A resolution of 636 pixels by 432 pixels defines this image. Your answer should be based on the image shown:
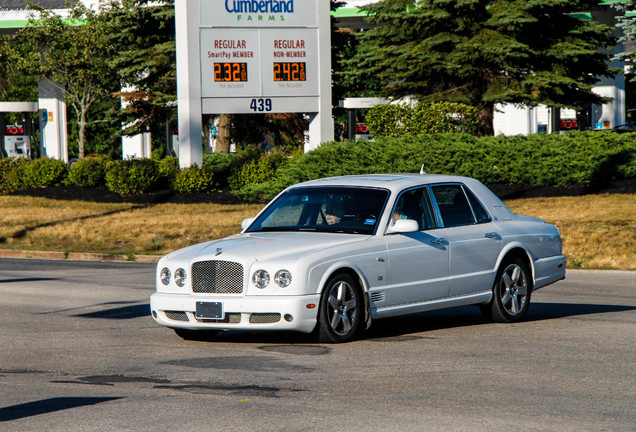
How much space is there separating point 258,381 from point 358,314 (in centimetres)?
206

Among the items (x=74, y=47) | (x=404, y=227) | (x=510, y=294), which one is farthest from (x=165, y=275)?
(x=74, y=47)

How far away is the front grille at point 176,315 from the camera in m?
9.60

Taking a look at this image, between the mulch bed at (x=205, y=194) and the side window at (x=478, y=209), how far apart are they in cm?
1490

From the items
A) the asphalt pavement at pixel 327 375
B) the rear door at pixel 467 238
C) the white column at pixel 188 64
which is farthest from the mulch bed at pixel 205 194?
the rear door at pixel 467 238

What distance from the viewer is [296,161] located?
94.7ft

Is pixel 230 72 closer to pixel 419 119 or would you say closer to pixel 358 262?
pixel 419 119

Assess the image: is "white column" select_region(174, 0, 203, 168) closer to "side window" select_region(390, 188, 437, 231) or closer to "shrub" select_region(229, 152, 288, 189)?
"shrub" select_region(229, 152, 288, 189)

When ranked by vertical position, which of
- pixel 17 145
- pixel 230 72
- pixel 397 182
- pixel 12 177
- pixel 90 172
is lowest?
pixel 397 182

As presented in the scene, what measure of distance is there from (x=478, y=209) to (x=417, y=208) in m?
0.96

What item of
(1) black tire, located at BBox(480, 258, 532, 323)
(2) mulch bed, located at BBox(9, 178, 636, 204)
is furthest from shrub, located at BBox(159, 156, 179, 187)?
(1) black tire, located at BBox(480, 258, 532, 323)

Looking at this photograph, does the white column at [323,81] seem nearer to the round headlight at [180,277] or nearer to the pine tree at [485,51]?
the pine tree at [485,51]

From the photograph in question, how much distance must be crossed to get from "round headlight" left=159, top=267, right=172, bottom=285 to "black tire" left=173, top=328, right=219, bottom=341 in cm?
63

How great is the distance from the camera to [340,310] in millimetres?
9523

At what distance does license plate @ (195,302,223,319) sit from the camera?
9.29 metres
